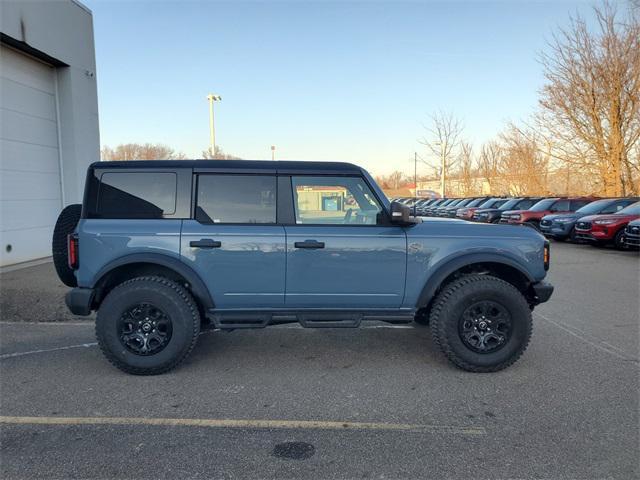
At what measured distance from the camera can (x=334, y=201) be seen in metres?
4.12

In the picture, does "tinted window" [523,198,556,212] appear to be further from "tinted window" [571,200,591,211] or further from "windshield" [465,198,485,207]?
"windshield" [465,198,485,207]

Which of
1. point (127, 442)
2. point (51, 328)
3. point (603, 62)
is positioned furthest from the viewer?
point (603, 62)

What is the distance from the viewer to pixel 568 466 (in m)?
2.61

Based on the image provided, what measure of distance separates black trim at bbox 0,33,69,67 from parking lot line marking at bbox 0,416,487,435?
8580 mm

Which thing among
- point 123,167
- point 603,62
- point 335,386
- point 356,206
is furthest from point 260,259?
point 603,62

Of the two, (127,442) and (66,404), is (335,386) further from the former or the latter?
(66,404)

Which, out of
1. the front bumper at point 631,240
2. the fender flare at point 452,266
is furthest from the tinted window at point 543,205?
the fender flare at point 452,266

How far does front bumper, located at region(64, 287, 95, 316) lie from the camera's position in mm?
3857

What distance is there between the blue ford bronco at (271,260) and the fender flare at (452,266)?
0.03 feet

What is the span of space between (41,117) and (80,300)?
27.3ft

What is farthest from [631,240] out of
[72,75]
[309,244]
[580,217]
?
[72,75]

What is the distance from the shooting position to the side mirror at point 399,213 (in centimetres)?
382

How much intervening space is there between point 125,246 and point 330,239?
72.7 inches

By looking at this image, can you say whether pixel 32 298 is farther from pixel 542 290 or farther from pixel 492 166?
pixel 492 166
